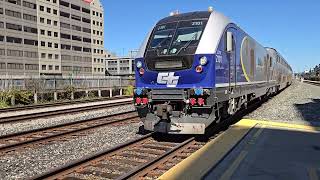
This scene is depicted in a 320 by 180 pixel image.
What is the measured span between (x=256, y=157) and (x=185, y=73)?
107 inches

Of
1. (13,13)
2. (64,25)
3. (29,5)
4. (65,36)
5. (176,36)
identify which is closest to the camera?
(176,36)

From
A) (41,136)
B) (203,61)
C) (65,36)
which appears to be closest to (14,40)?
(65,36)

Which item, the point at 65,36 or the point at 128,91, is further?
the point at 65,36

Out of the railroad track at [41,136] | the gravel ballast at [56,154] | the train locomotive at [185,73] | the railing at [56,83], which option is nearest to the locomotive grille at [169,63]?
the train locomotive at [185,73]

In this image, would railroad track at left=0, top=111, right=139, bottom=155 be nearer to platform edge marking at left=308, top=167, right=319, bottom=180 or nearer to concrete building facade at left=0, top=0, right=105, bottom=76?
platform edge marking at left=308, top=167, right=319, bottom=180

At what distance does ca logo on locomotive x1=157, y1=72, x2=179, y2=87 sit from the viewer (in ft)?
31.1

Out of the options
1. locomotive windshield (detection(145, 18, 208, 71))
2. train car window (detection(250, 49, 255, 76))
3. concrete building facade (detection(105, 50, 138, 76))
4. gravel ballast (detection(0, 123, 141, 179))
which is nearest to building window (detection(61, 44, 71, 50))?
concrete building facade (detection(105, 50, 138, 76))

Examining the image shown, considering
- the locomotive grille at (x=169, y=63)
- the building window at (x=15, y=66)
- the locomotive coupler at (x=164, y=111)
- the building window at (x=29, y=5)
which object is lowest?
the locomotive coupler at (x=164, y=111)

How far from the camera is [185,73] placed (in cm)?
937

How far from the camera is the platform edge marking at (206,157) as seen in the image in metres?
6.66

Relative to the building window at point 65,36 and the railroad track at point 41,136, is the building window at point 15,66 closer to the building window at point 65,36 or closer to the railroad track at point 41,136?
the building window at point 65,36

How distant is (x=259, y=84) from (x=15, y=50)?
73244 millimetres

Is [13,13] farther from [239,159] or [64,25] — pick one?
[239,159]

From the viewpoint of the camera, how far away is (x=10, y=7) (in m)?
78.6
